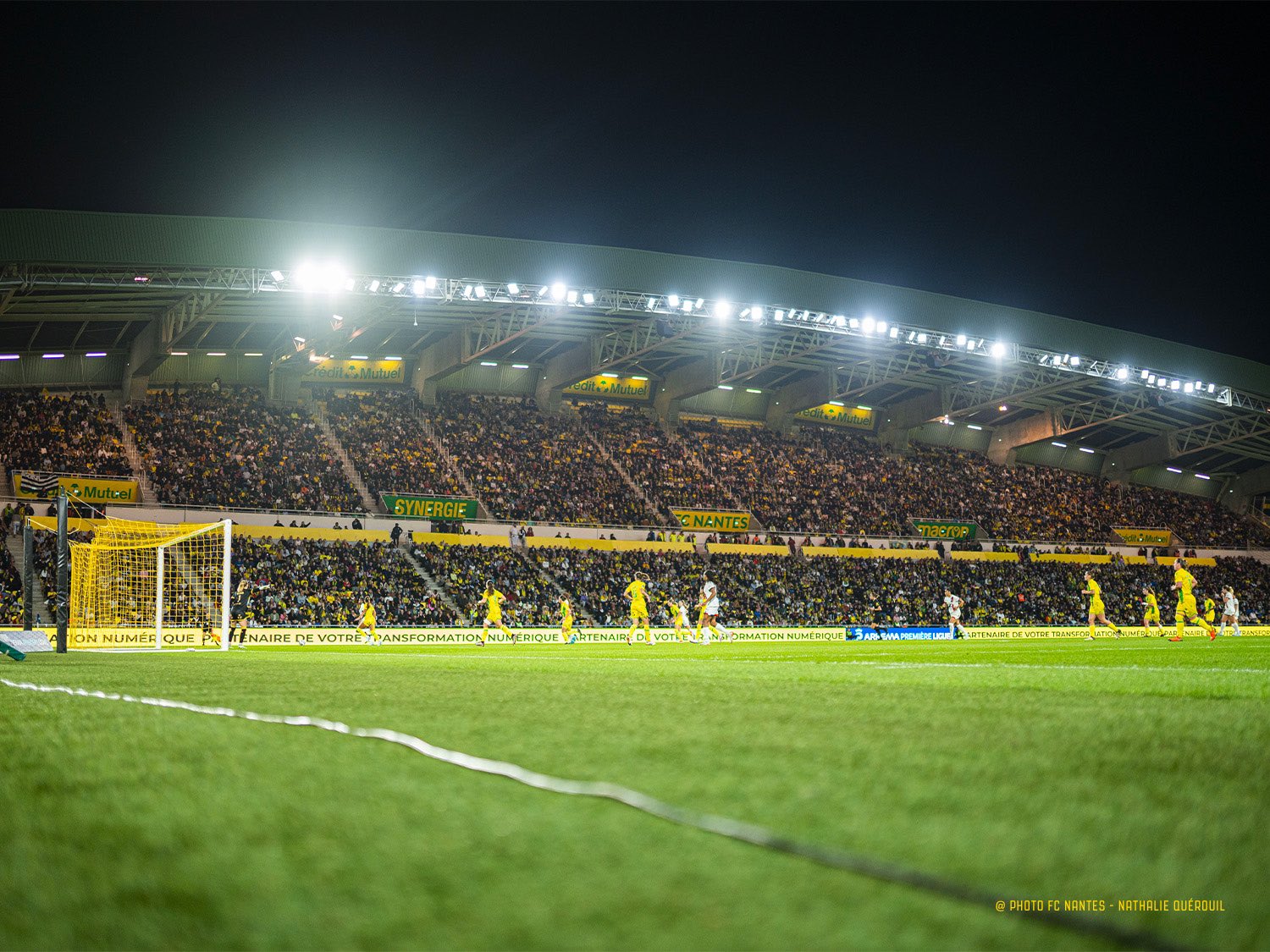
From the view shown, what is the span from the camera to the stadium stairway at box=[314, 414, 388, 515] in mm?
38688

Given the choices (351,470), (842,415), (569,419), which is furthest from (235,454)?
(842,415)

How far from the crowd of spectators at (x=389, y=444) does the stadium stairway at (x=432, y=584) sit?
437cm

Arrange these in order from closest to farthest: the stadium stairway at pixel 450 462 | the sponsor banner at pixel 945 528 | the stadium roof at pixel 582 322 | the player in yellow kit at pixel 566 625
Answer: the stadium roof at pixel 582 322 < the player in yellow kit at pixel 566 625 < the stadium stairway at pixel 450 462 < the sponsor banner at pixel 945 528

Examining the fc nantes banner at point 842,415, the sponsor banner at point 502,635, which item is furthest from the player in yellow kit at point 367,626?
the fc nantes banner at point 842,415

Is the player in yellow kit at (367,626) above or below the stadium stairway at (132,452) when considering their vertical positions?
below

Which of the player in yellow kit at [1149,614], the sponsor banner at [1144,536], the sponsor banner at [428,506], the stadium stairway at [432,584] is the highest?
the sponsor banner at [428,506]

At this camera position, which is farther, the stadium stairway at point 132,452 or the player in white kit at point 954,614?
the stadium stairway at point 132,452

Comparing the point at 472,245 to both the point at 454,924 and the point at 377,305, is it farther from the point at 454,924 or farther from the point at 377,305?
the point at 454,924

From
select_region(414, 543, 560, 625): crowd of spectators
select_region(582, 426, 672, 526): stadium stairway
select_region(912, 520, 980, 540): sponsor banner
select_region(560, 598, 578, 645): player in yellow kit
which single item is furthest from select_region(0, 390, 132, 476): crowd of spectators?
select_region(912, 520, 980, 540): sponsor banner

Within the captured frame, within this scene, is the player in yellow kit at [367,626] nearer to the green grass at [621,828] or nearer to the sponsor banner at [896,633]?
the sponsor banner at [896,633]

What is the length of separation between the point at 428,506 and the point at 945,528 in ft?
90.5

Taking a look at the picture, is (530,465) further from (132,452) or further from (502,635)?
(132,452)

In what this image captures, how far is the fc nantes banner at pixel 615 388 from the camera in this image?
1971 inches

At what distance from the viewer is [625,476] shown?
46281 mm
